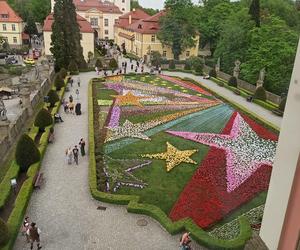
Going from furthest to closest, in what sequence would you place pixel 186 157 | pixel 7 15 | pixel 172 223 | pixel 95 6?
pixel 95 6 → pixel 7 15 → pixel 186 157 → pixel 172 223

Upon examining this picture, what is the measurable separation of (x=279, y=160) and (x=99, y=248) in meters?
8.26

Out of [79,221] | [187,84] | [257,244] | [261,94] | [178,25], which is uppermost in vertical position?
[178,25]

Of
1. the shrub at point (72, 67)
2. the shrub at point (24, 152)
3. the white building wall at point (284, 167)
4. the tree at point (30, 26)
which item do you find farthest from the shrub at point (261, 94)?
the tree at point (30, 26)

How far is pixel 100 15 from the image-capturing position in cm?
8488

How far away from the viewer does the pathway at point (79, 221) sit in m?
12.5

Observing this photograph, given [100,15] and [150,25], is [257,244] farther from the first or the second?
[100,15]

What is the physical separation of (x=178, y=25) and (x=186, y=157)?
38.4m

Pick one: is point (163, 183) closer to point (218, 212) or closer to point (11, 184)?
point (218, 212)

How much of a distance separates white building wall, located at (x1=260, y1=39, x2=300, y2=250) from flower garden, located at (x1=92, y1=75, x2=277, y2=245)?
6924mm

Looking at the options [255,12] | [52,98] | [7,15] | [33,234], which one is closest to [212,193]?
[33,234]

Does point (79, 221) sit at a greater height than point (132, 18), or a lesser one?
lesser

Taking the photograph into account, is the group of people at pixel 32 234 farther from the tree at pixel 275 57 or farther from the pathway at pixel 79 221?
the tree at pixel 275 57

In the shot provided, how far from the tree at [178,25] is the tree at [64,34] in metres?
16.0

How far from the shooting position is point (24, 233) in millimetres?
12773
